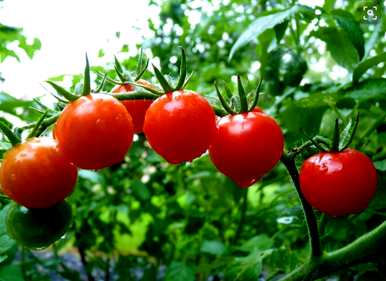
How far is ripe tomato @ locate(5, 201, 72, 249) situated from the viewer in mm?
732

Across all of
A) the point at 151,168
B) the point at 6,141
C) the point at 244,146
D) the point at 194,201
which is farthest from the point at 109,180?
the point at 244,146

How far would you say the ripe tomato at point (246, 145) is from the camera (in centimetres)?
64

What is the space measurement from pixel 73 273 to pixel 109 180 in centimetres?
41

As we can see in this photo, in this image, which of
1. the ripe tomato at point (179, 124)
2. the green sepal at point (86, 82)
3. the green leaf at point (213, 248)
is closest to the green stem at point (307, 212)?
the ripe tomato at point (179, 124)

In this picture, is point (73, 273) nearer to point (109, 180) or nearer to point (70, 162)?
point (109, 180)

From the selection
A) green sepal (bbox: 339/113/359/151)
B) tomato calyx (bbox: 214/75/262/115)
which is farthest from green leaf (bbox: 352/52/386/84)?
tomato calyx (bbox: 214/75/262/115)

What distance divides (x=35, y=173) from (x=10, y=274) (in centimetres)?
40

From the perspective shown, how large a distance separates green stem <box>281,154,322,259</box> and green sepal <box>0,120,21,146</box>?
34cm

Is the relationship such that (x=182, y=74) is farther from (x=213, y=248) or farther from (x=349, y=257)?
(x=213, y=248)

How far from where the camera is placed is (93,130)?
0.62 m

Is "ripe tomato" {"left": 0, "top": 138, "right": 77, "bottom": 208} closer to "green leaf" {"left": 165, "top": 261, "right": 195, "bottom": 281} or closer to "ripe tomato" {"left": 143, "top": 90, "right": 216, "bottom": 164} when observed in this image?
"ripe tomato" {"left": 143, "top": 90, "right": 216, "bottom": 164}

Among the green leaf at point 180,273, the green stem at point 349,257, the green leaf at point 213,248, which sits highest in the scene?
the green stem at point 349,257

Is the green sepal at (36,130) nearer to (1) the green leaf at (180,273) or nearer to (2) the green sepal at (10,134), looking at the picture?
(2) the green sepal at (10,134)

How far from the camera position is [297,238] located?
1.59m
